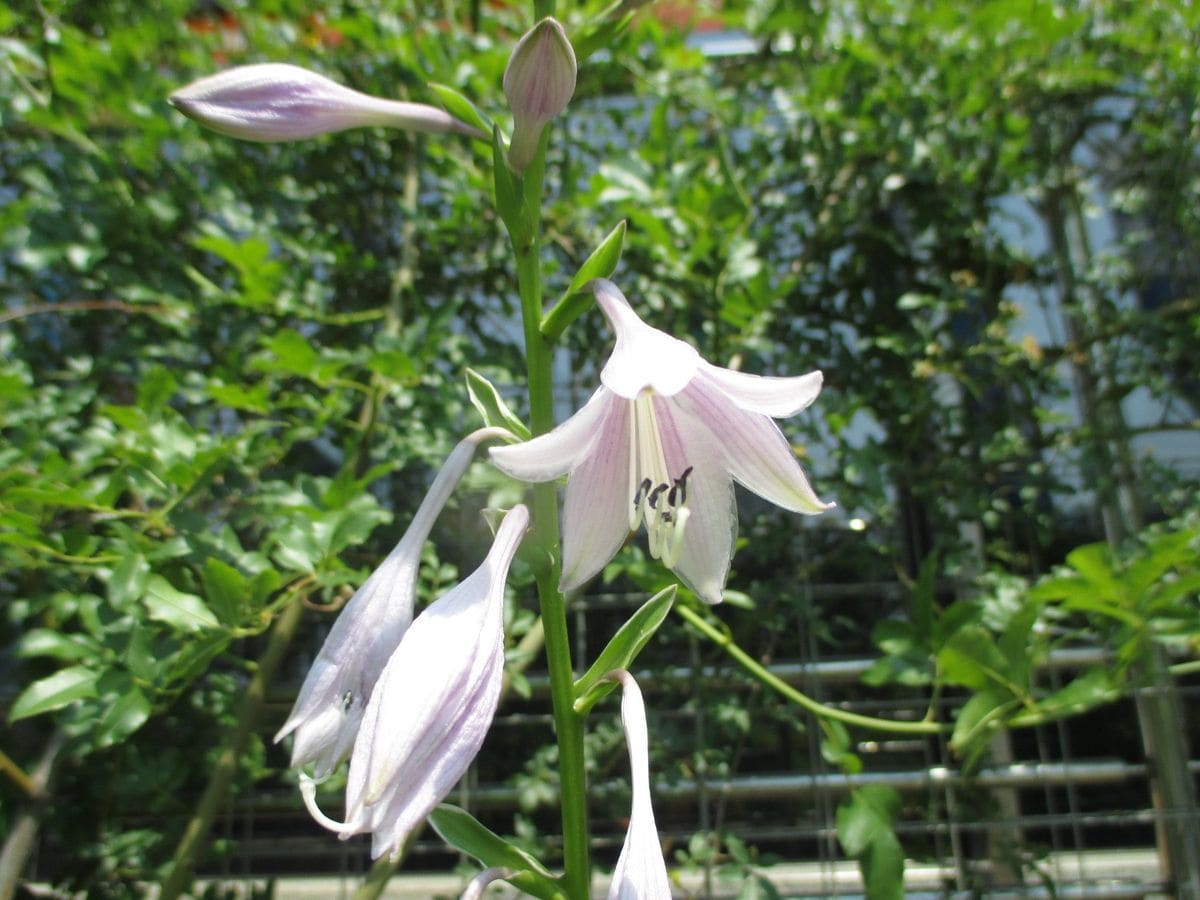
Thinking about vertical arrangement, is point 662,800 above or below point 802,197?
below

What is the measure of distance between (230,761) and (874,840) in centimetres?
110

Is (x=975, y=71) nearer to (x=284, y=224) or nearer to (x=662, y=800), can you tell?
(x=284, y=224)

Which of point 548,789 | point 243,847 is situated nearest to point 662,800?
point 548,789

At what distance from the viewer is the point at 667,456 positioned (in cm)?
95

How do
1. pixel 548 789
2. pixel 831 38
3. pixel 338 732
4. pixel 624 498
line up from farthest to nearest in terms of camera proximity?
pixel 831 38 → pixel 548 789 → pixel 624 498 → pixel 338 732

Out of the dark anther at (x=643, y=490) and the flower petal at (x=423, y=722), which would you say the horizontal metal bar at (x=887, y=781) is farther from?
the flower petal at (x=423, y=722)

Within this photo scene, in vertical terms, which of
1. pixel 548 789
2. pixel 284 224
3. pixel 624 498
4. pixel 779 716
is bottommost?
pixel 548 789

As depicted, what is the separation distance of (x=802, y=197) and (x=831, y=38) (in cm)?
44

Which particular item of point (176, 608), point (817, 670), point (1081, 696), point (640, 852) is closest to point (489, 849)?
point (640, 852)

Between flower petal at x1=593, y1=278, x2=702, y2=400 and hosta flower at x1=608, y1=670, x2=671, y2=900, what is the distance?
311 mm

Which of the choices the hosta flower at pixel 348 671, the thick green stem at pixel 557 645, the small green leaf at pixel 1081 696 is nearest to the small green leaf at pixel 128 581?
the hosta flower at pixel 348 671

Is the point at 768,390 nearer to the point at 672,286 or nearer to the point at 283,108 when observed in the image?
the point at 283,108

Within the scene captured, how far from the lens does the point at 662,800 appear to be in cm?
192

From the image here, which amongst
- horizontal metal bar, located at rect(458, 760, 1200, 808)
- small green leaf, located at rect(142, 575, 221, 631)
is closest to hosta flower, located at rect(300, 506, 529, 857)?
small green leaf, located at rect(142, 575, 221, 631)
